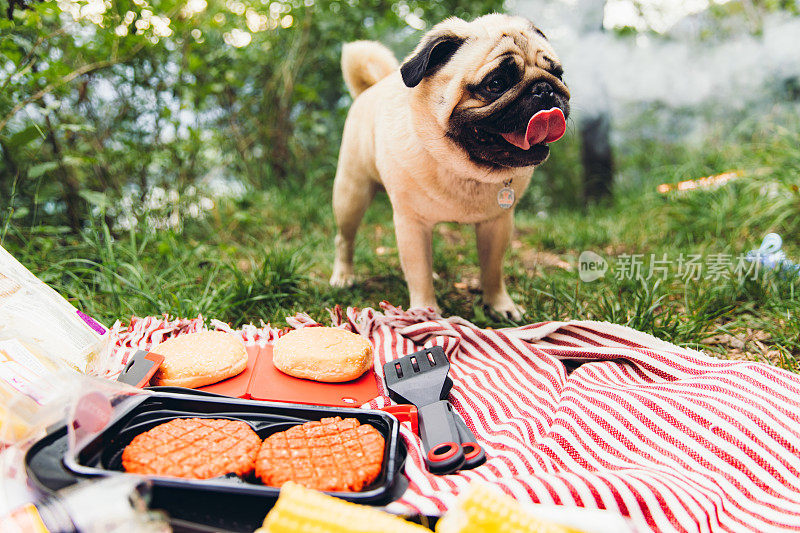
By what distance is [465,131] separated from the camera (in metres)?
1.64

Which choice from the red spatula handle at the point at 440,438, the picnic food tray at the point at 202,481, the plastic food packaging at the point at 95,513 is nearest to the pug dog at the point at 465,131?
the red spatula handle at the point at 440,438

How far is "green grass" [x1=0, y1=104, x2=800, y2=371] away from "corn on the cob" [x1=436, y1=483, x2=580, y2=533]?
1.34 m

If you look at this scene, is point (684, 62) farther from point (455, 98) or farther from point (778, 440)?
point (778, 440)

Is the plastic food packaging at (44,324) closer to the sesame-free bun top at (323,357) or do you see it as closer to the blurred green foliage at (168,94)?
the sesame-free bun top at (323,357)

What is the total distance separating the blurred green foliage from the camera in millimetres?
2471

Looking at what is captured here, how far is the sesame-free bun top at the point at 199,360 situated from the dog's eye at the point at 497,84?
113 cm

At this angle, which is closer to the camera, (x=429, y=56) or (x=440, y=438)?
(x=440, y=438)

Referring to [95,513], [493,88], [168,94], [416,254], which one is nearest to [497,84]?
[493,88]

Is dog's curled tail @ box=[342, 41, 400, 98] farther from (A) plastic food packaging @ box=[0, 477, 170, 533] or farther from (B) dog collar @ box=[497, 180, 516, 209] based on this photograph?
(A) plastic food packaging @ box=[0, 477, 170, 533]

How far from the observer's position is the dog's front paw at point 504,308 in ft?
7.02

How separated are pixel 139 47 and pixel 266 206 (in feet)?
4.15

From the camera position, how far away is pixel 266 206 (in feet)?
12.1

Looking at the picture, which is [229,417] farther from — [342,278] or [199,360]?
[342,278]

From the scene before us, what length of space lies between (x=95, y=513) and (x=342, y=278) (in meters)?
1.86
